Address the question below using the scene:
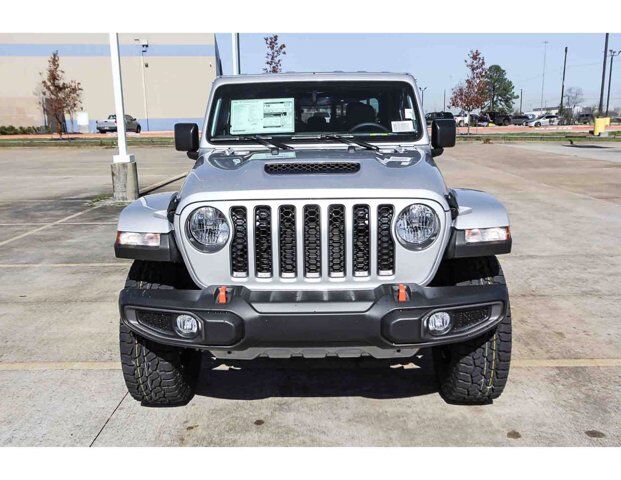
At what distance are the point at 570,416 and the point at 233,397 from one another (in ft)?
6.37

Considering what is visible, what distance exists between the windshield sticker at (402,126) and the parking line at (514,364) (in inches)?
69.3

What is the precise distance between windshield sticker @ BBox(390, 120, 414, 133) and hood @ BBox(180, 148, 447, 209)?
22.7 inches

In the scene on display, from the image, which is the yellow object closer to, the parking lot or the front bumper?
the parking lot

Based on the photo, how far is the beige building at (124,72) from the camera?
160 ft

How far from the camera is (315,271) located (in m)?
2.99

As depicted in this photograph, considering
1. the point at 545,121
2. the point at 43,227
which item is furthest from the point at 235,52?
the point at 545,121

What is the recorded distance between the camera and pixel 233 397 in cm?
365

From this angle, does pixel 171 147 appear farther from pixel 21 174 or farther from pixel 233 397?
pixel 233 397

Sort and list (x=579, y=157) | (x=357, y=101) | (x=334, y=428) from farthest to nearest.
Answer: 1. (x=579, y=157)
2. (x=357, y=101)
3. (x=334, y=428)

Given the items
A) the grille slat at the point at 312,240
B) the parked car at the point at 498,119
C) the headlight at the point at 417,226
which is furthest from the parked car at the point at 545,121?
the grille slat at the point at 312,240

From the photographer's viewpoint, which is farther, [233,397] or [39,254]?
[39,254]

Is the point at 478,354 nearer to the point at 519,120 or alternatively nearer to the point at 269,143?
the point at 269,143

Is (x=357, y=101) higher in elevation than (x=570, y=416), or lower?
higher
